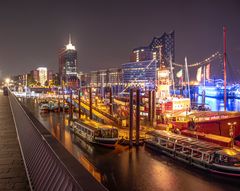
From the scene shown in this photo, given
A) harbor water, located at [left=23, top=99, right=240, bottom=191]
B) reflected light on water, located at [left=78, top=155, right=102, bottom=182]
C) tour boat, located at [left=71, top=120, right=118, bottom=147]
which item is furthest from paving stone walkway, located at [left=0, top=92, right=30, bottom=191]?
tour boat, located at [left=71, top=120, right=118, bottom=147]

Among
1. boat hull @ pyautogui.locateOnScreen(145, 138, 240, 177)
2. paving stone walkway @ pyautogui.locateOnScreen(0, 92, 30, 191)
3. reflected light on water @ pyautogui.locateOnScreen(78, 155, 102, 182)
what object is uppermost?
paving stone walkway @ pyautogui.locateOnScreen(0, 92, 30, 191)

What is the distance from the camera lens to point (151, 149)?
23141mm

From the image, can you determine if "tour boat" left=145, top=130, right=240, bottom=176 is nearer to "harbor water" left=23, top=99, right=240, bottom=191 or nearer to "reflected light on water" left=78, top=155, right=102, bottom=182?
"harbor water" left=23, top=99, right=240, bottom=191

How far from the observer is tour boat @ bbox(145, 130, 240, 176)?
A: 661 inches

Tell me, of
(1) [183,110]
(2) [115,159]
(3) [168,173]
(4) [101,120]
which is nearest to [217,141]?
(3) [168,173]

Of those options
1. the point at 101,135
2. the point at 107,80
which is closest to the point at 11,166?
the point at 101,135

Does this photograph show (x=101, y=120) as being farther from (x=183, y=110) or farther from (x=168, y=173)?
(x=168, y=173)

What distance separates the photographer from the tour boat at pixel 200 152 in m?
16.8

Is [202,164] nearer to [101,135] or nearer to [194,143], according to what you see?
[194,143]

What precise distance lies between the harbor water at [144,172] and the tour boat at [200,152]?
1.54 ft

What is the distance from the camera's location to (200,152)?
59.5 ft

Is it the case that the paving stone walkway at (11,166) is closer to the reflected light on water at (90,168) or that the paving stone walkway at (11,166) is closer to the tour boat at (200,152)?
the reflected light on water at (90,168)

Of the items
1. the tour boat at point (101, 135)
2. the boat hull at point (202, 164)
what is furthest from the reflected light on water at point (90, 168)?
the boat hull at point (202, 164)

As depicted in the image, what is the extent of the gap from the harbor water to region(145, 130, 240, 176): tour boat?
47cm
